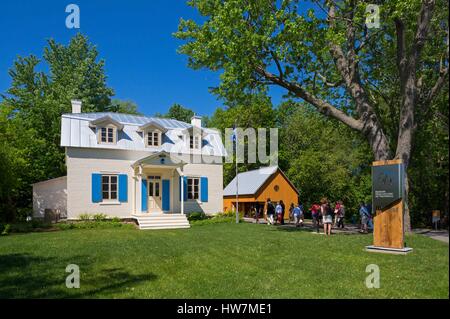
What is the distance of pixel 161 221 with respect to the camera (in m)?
22.0

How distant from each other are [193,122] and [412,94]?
57.0ft

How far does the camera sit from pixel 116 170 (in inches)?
914

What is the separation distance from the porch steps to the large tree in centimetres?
847

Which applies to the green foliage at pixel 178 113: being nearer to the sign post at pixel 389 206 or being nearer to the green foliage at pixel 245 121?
the green foliage at pixel 245 121

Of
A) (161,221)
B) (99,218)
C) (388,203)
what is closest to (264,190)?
(161,221)

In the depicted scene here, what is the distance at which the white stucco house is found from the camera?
22.2 meters

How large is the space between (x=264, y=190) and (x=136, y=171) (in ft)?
44.9

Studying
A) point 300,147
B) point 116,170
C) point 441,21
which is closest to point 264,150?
point 300,147

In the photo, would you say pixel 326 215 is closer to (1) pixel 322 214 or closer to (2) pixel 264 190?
(1) pixel 322 214

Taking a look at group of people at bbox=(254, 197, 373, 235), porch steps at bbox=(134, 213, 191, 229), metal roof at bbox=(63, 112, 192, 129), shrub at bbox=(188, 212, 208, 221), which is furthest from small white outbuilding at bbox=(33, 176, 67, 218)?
group of people at bbox=(254, 197, 373, 235)

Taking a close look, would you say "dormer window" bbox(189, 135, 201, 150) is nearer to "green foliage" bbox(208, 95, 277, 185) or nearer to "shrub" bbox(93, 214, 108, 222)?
"shrub" bbox(93, 214, 108, 222)

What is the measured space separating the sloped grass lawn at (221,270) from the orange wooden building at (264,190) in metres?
19.7

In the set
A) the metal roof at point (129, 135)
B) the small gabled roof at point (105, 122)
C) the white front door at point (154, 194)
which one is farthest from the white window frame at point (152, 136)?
the white front door at point (154, 194)

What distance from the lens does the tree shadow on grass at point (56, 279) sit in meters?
7.16
